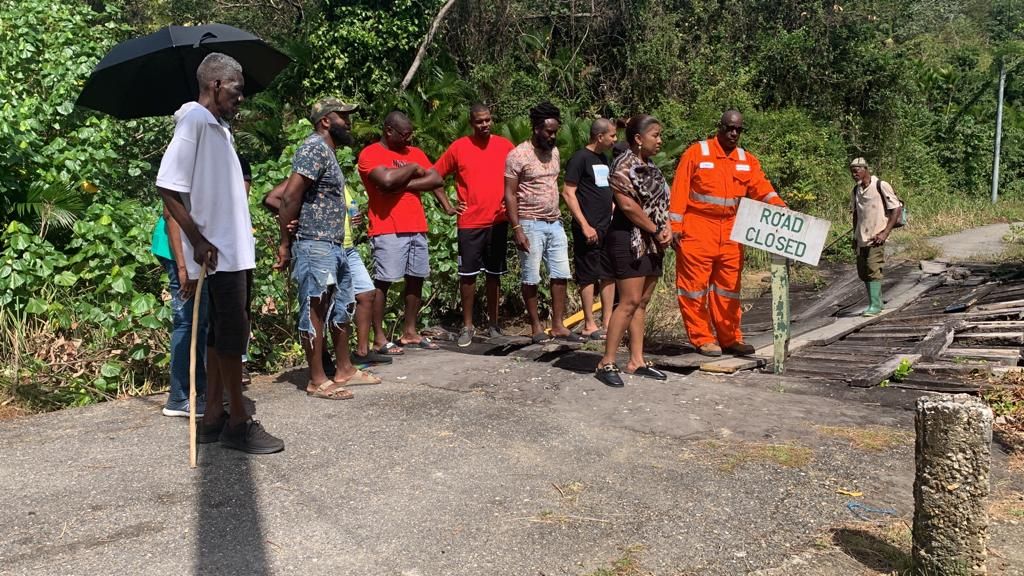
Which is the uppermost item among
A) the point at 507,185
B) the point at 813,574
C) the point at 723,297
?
the point at 507,185

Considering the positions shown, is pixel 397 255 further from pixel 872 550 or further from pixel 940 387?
pixel 872 550

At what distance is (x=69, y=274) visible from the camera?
22.3 ft

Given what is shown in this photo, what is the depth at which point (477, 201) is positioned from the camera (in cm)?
790

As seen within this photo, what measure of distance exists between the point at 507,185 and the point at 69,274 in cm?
349

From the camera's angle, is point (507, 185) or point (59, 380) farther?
point (507, 185)

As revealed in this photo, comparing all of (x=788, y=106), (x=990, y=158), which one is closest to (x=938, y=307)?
(x=788, y=106)

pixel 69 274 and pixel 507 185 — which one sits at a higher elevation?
pixel 507 185

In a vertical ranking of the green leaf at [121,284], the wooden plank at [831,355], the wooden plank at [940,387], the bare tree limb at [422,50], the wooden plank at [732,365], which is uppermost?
the bare tree limb at [422,50]

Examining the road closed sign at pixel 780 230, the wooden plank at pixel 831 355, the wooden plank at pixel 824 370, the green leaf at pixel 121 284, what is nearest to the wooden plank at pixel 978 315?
the wooden plank at pixel 831 355

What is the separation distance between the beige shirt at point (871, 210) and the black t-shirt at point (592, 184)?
158 inches

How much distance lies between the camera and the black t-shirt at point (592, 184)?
25.8 feet

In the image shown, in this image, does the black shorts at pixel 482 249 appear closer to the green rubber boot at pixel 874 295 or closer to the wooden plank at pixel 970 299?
the green rubber boot at pixel 874 295

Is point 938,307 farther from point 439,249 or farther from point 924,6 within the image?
point 924,6

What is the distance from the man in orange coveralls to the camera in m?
7.62
